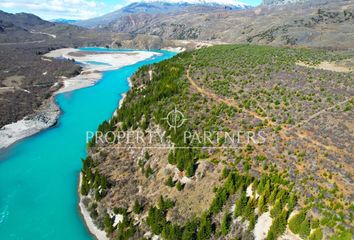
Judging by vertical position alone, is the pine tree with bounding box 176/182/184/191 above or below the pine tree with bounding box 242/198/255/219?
below

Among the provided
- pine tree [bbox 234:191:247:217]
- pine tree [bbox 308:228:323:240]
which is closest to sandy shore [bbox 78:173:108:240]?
pine tree [bbox 234:191:247:217]

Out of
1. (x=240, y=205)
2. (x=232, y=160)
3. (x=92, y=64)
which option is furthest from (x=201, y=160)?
(x=92, y=64)

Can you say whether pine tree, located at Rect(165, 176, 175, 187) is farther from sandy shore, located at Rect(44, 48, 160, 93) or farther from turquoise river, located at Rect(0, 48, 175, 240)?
sandy shore, located at Rect(44, 48, 160, 93)

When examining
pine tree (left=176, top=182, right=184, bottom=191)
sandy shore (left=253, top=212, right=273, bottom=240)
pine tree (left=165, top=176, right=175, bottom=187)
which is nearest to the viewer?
sandy shore (left=253, top=212, right=273, bottom=240)

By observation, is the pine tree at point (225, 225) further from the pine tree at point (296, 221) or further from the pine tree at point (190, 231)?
the pine tree at point (296, 221)

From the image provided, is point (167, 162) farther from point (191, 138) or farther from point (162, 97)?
point (162, 97)

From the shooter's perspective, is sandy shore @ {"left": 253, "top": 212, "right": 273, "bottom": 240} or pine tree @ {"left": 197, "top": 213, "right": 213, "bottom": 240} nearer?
sandy shore @ {"left": 253, "top": 212, "right": 273, "bottom": 240}

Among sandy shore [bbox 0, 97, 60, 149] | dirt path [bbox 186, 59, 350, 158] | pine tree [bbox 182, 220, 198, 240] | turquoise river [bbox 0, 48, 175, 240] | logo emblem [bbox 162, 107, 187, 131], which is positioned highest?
dirt path [bbox 186, 59, 350, 158]
